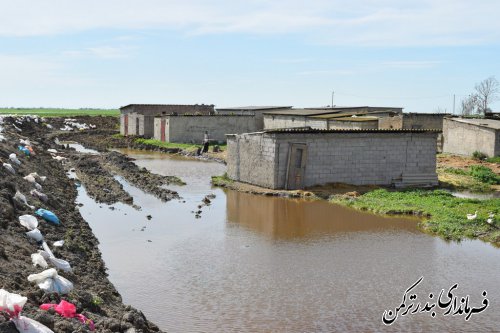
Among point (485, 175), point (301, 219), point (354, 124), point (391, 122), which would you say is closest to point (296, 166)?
point (301, 219)

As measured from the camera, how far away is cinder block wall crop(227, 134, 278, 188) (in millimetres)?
23469

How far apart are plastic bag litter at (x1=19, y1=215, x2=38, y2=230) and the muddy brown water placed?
1.81 m

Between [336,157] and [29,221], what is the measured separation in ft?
45.4

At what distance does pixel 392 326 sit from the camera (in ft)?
32.1

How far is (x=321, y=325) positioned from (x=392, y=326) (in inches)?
44.7

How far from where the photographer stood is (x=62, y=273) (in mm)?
9930

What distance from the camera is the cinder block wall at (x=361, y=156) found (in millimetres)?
23516

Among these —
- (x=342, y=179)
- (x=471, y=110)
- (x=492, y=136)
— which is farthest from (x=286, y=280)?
(x=471, y=110)

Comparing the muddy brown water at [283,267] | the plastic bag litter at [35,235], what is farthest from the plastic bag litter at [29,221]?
the muddy brown water at [283,267]

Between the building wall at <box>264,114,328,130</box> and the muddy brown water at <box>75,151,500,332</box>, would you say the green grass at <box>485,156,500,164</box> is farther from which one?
the muddy brown water at <box>75,151,500,332</box>

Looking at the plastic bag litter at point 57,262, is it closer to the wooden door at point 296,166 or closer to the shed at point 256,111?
the wooden door at point 296,166

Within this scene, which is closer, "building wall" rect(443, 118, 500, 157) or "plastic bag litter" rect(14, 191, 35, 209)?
"plastic bag litter" rect(14, 191, 35, 209)

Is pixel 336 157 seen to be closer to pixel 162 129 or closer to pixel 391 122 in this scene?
pixel 391 122

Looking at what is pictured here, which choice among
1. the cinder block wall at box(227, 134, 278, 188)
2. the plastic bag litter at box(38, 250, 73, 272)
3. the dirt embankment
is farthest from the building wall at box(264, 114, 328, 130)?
the plastic bag litter at box(38, 250, 73, 272)
